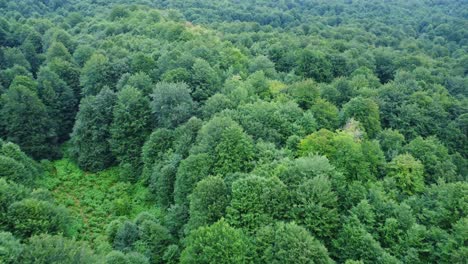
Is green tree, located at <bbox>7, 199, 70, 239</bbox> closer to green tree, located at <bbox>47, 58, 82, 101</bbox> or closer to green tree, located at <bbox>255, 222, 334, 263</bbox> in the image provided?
green tree, located at <bbox>255, 222, 334, 263</bbox>

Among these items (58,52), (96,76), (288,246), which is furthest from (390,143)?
(58,52)

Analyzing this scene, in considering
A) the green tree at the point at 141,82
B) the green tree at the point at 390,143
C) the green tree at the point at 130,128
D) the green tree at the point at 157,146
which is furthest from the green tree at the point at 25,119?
the green tree at the point at 390,143

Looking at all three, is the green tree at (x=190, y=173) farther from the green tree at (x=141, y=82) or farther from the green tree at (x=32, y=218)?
the green tree at (x=141, y=82)

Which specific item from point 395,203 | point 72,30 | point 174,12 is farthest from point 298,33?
point 395,203

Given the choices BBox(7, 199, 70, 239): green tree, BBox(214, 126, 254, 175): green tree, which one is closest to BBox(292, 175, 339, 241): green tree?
BBox(214, 126, 254, 175): green tree

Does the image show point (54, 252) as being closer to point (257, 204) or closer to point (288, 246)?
point (257, 204)

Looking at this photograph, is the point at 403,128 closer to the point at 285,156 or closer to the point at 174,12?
the point at 285,156
